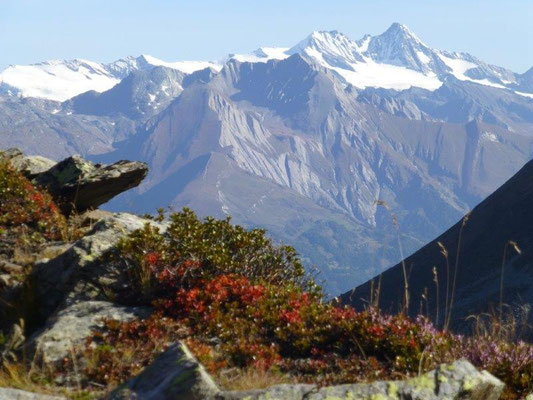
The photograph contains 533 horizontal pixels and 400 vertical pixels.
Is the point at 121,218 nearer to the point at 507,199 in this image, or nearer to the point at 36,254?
the point at 36,254

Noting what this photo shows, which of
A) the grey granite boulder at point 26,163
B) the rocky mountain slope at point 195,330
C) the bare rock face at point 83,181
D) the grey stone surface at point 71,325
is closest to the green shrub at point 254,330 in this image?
the rocky mountain slope at point 195,330

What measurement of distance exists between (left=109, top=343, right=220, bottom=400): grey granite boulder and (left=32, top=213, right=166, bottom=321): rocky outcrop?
4.23m

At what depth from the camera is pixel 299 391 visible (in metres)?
6.52

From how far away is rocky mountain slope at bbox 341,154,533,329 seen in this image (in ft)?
294

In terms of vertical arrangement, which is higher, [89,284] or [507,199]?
[89,284]

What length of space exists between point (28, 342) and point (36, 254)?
4.04m

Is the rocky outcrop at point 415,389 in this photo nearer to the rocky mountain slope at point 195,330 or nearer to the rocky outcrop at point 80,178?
the rocky mountain slope at point 195,330

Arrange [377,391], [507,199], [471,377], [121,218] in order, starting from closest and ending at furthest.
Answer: [377,391], [471,377], [121,218], [507,199]

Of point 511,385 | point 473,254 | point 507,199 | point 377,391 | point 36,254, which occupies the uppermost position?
point 377,391

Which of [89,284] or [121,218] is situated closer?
[89,284]

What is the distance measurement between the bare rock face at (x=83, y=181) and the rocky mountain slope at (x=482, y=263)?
64.0 meters

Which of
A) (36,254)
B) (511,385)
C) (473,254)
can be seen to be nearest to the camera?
(511,385)

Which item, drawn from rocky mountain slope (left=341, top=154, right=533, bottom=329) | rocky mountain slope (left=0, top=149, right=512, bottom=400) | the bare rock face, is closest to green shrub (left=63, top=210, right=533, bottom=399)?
rocky mountain slope (left=0, top=149, right=512, bottom=400)

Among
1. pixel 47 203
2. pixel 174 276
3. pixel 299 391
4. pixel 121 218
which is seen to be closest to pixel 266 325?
pixel 174 276
